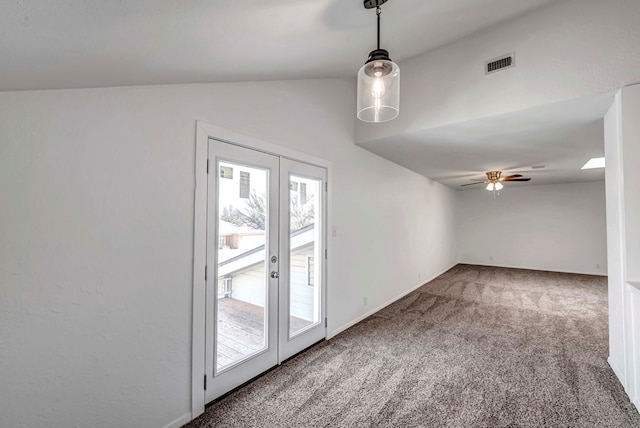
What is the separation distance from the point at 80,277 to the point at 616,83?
388 centimetres

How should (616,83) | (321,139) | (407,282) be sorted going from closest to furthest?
(616,83) < (321,139) < (407,282)

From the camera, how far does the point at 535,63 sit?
2285mm

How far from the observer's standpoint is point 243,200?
7.68ft

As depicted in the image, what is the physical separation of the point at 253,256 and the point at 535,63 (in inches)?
117

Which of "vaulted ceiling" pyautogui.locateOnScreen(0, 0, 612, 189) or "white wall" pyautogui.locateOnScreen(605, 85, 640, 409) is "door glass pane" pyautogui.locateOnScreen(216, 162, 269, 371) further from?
"white wall" pyautogui.locateOnScreen(605, 85, 640, 409)

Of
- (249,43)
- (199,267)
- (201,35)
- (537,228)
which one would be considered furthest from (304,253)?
(537,228)

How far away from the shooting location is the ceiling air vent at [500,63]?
7.80 feet

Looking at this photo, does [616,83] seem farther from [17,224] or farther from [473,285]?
[473,285]

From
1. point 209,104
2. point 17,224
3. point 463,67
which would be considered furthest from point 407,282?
point 17,224

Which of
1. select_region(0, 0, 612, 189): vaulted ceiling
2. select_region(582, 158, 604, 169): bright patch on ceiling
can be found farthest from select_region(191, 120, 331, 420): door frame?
select_region(582, 158, 604, 169): bright patch on ceiling

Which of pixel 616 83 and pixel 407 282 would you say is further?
pixel 407 282

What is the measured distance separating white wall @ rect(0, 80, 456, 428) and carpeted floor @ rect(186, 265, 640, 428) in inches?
26.1

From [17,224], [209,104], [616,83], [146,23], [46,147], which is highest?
[616,83]

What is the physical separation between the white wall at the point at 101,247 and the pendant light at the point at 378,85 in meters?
1.15
